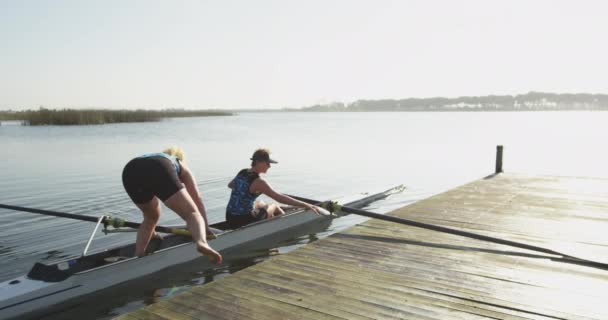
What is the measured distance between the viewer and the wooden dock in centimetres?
441

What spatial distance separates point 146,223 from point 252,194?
2303 mm

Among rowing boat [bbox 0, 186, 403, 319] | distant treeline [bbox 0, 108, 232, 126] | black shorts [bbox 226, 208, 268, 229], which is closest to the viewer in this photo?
rowing boat [bbox 0, 186, 403, 319]

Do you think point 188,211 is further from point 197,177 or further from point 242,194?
point 197,177

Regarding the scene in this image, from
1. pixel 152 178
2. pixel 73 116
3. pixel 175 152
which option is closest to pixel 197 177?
pixel 175 152

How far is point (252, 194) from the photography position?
26.9ft

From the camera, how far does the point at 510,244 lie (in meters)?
6.31

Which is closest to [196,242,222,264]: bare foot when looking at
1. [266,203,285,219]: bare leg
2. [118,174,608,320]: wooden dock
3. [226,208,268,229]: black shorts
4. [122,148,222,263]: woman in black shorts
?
[122,148,222,263]: woman in black shorts

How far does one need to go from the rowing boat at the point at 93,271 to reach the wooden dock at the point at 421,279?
1943mm

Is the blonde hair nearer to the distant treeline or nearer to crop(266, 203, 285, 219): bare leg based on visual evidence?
crop(266, 203, 285, 219): bare leg

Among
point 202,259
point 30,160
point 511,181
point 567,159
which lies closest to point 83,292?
point 202,259

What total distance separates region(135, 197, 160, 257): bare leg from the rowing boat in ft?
0.52

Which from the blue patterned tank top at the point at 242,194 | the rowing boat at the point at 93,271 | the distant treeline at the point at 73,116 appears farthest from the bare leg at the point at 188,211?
the distant treeline at the point at 73,116

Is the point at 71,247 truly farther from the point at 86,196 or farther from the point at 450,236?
the point at 450,236

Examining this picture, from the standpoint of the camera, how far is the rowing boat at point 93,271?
5.49 meters
